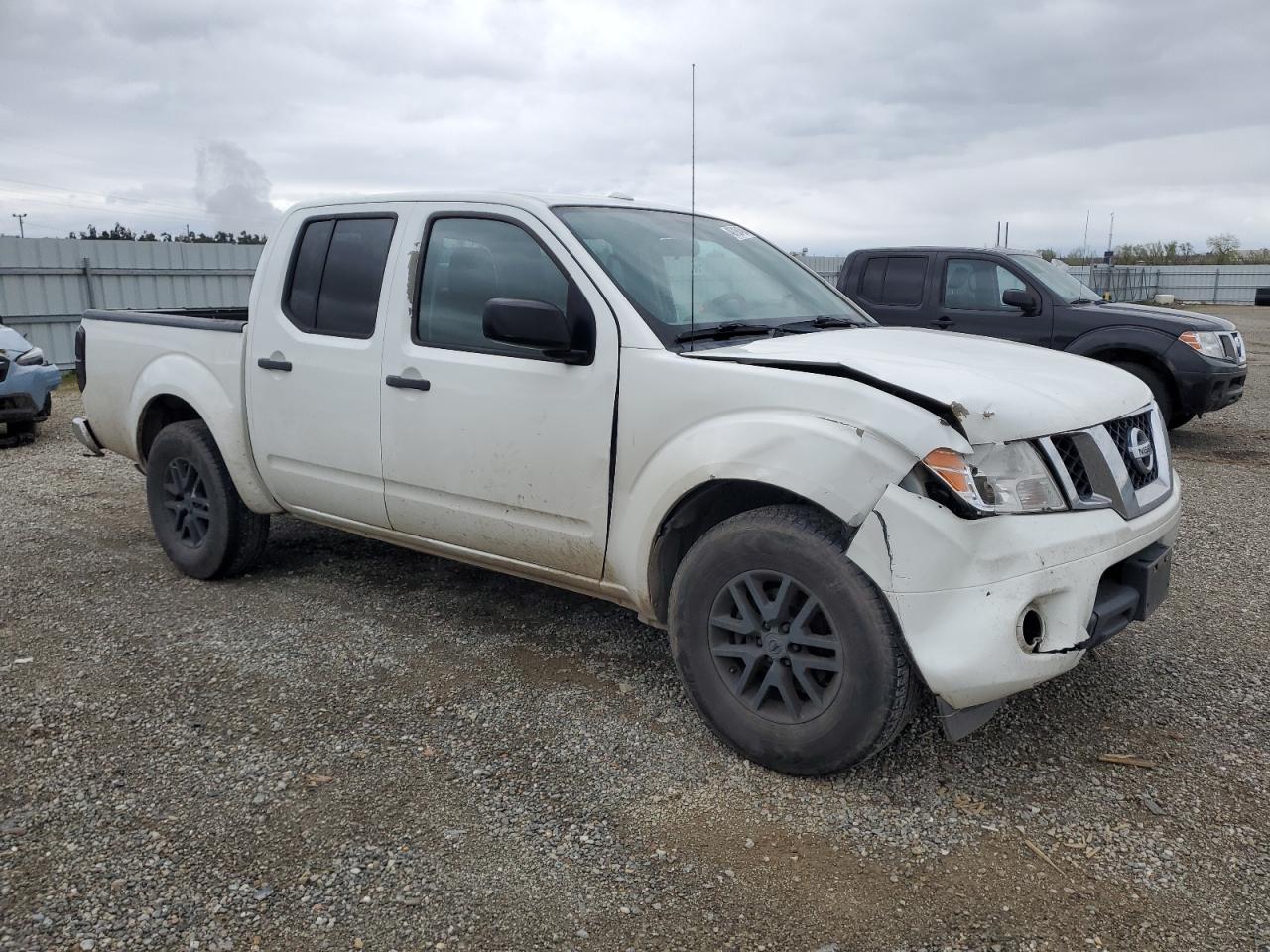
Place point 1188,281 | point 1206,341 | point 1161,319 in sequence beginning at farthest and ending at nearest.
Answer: point 1188,281 → point 1161,319 → point 1206,341

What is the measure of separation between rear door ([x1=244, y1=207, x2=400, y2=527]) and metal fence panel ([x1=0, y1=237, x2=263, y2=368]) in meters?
10.7

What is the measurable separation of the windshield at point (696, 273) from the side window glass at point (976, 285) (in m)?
5.55

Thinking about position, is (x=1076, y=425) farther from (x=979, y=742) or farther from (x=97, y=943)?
(x=97, y=943)

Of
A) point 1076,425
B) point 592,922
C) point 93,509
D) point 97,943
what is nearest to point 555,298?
point 1076,425

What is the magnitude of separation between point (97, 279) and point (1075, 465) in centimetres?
1681

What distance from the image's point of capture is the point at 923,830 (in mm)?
Result: 2947

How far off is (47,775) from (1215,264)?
42940 mm

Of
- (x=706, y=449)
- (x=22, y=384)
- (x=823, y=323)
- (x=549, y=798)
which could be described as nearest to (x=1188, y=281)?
(x=22, y=384)

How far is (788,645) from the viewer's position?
312 cm

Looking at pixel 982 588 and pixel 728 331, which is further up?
pixel 728 331

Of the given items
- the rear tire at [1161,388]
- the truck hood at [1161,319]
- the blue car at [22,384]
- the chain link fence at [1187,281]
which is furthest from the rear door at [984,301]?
the chain link fence at [1187,281]

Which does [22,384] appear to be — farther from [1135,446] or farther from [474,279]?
[1135,446]

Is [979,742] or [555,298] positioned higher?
[555,298]

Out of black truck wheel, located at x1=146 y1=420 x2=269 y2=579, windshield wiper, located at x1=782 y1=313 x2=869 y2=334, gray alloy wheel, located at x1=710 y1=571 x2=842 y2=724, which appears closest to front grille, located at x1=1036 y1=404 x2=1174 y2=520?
gray alloy wheel, located at x1=710 y1=571 x2=842 y2=724
